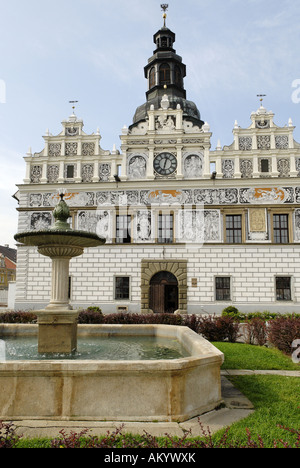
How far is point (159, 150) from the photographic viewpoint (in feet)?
78.1

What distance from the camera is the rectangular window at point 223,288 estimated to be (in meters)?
22.1

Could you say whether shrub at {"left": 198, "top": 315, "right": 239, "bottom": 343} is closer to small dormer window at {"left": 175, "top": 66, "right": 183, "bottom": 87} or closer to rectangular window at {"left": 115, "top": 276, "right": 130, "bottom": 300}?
rectangular window at {"left": 115, "top": 276, "right": 130, "bottom": 300}

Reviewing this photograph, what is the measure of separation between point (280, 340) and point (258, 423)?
6480 mm

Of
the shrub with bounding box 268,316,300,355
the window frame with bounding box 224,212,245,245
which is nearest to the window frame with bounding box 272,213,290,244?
the window frame with bounding box 224,212,245,245

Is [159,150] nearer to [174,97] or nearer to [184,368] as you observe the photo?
[174,97]

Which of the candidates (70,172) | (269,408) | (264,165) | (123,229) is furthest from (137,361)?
(70,172)

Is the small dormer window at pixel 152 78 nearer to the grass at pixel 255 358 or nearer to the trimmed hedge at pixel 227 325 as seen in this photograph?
the trimmed hedge at pixel 227 325

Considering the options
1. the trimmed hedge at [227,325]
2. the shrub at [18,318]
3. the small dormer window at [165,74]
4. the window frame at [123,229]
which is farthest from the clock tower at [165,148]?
the shrub at [18,318]

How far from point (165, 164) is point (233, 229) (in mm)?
6270

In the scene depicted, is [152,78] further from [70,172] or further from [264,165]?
[264,165]

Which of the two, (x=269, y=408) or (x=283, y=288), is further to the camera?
(x=283, y=288)

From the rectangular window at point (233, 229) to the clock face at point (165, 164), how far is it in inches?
196

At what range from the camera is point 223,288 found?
2217 cm
